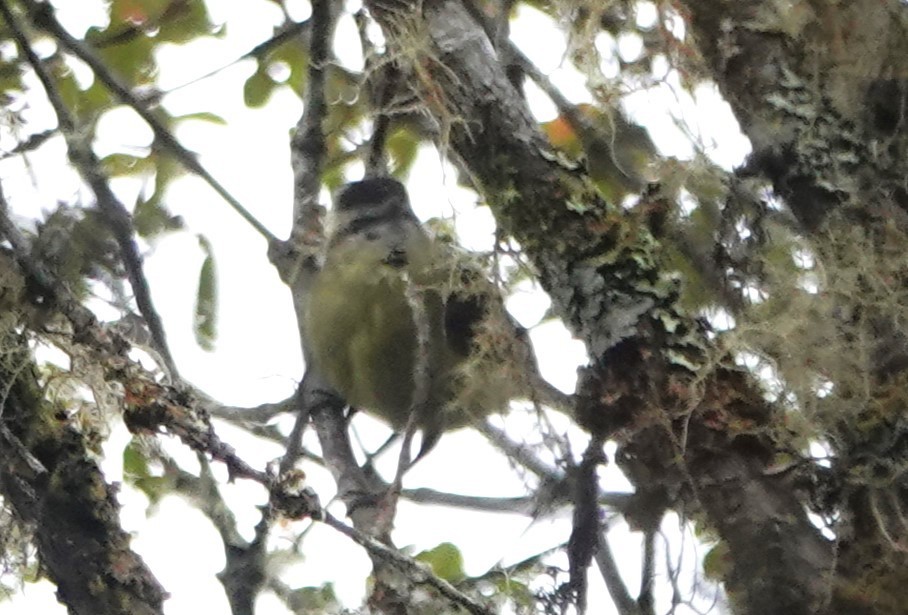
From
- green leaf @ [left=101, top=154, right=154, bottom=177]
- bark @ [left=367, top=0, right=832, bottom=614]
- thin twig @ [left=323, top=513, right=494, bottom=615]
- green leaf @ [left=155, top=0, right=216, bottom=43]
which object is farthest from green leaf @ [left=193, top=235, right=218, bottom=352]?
thin twig @ [left=323, top=513, right=494, bottom=615]

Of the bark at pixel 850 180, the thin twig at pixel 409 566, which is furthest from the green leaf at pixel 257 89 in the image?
the thin twig at pixel 409 566

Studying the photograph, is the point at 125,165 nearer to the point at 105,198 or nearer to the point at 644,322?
the point at 105,198

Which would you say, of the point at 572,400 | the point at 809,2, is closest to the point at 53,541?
the point at 572,400

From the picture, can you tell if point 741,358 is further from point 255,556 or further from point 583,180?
point 255,556

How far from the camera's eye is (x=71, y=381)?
1318mm

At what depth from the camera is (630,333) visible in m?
1.20

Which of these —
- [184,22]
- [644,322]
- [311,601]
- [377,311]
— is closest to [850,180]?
[644,322]

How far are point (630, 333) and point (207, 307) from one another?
2.47ft

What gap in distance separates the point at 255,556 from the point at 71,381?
246 mm

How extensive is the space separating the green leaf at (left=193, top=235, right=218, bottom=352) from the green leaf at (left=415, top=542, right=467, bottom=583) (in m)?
0.41

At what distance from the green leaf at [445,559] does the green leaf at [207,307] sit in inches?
16.0

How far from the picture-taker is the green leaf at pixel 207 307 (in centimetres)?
177

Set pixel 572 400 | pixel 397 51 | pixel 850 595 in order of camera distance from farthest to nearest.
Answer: pixel 397 51 < pixel 572 400 < pixel 850 595

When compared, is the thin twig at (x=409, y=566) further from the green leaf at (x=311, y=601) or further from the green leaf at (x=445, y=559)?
the green leaf at (x=445, y=559)
